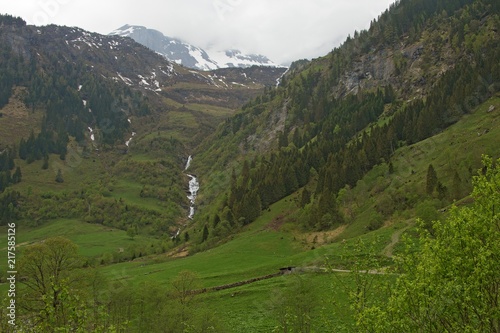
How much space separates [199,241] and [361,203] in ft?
197

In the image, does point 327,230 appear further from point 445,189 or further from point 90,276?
point 90,276

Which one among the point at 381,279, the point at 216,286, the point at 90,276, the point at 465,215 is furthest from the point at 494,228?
the point at 216,286
